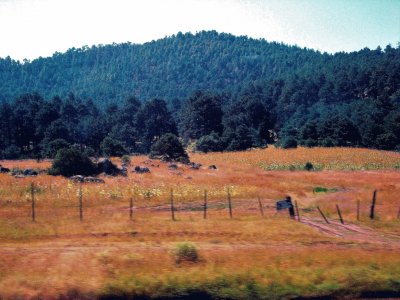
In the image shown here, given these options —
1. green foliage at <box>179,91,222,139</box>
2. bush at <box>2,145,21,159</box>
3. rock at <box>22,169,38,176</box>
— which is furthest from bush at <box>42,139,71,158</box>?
green foliage at <box>179,91,222,139</box>

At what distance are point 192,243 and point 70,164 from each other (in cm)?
3552

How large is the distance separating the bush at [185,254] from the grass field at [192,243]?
205 millimetres

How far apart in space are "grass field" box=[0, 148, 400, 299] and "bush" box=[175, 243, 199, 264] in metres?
0.21

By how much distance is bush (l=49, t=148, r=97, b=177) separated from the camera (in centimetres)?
5575

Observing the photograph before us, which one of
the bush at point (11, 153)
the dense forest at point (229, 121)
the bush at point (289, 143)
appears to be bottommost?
the bush at point (11, 153)

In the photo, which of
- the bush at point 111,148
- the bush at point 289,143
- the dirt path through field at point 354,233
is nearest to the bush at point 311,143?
the bush at point 289,143

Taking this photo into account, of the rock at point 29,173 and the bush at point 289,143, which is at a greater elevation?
the bush at point 289,143

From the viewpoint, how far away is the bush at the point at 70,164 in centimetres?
5575

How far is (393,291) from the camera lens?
20.0m

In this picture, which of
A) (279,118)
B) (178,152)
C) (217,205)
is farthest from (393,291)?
(279,118)

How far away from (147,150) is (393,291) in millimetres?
110633

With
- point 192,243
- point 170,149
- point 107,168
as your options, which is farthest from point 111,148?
point 192,243

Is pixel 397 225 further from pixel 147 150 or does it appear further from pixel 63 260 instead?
pixel 147 150

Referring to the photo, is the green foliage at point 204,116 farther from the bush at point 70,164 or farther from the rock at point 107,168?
the bush at point 70,164
